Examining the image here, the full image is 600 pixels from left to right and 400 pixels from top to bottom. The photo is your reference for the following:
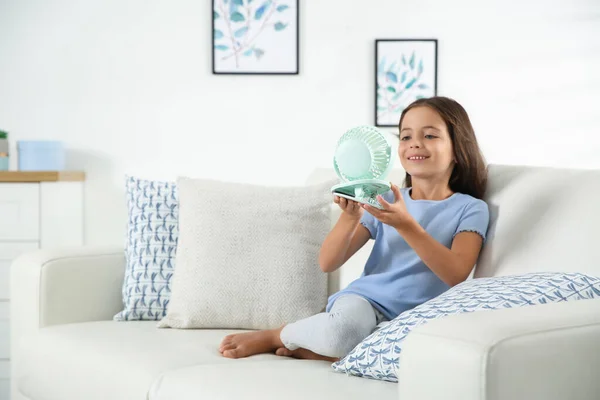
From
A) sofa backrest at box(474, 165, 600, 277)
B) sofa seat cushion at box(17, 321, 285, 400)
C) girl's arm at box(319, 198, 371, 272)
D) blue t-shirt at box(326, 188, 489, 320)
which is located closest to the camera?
sofa backrest at box(474, 165, 600, 277)

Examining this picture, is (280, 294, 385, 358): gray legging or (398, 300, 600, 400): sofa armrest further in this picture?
(280, 294, 385, 358): gray legging

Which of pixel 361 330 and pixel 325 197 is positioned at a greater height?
pixel 325 197

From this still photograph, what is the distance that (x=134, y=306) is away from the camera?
244 cm

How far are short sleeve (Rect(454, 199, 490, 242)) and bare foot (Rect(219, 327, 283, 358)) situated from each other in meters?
0.49

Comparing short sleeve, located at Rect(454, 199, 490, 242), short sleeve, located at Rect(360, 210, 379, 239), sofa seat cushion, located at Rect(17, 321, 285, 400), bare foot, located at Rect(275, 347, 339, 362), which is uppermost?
short sleeve, located at Rect(454, 199, 490, 242)

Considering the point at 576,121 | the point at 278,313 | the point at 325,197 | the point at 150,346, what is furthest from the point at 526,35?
the point at 150,346

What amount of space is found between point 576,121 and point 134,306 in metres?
2.42

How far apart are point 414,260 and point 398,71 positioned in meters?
2.03

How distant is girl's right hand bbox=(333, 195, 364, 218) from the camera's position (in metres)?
1.99

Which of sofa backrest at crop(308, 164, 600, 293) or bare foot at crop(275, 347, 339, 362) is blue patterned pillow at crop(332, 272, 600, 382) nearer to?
sofa backrest at crop(308, 164, 600, 293)

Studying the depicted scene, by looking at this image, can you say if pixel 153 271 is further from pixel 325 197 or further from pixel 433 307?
pixel 433 307

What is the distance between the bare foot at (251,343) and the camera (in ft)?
6.54

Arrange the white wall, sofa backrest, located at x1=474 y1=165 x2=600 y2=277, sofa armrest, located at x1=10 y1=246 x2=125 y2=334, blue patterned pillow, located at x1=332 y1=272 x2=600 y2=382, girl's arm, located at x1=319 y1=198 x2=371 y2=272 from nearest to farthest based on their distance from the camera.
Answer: blue patterned pillow, located at x1=332 y1=272 x2=600 y2=382 < sofa backrest, located at x1=474 y1=165 x2=600 y2=277 < girl's arm, located at x1=319 y1=198 x2=371 y2=272 < sofa armrest, located at x1=10 y1=246 x2=125 y2=334 < the white wall

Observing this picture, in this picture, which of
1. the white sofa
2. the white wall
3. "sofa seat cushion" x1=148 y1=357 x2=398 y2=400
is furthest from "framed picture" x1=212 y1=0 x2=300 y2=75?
"sofa seat cushion" x1=148 y1=357 x2=398 y2=400
